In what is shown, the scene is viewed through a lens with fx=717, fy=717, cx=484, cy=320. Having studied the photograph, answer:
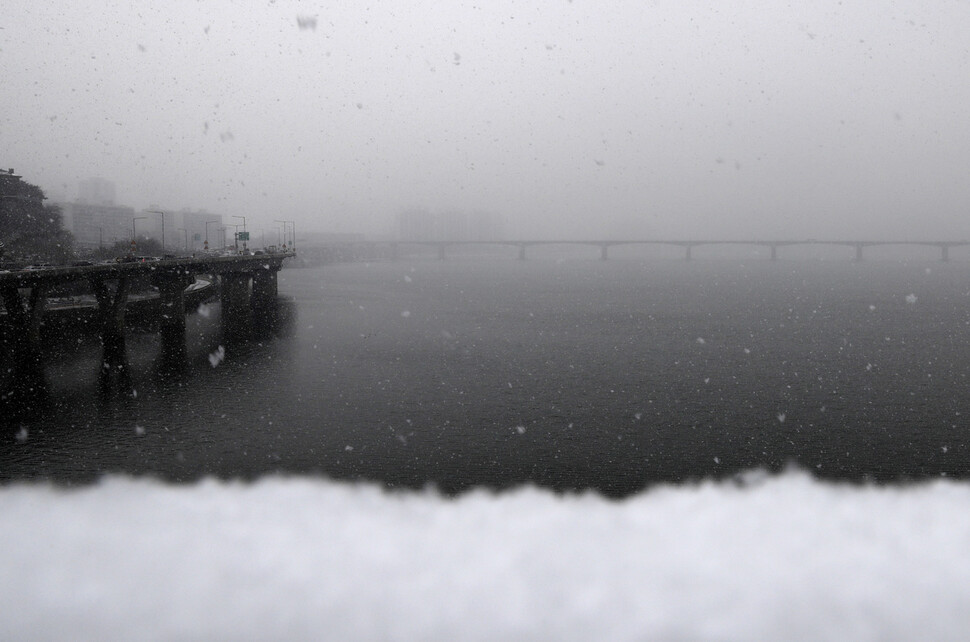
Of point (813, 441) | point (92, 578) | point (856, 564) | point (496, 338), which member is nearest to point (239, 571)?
point (92, 578)

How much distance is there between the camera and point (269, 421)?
34.7m

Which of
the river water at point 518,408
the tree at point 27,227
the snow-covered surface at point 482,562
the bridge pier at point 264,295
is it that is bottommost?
the snow-covered surface at point 482,562

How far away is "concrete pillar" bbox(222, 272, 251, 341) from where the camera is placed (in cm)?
7175

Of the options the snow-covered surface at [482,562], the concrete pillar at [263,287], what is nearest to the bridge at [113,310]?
the concrete pillar at [263,287]

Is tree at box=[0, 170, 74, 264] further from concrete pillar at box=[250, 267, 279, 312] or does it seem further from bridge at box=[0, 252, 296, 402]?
concrete pillar at box=[250, 267, 279, 312]

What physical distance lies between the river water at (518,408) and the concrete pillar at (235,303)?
9.33 ft

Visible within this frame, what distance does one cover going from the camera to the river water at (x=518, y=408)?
28797mm

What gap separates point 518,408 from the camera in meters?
37.2

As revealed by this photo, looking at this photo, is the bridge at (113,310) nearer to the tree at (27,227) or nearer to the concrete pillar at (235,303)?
the concrete pillar at (235,303)

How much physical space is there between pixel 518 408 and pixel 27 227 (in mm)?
82427

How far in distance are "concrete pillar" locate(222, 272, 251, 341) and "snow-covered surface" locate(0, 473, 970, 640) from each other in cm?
4569

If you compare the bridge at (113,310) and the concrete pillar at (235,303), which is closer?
the bridge at (113,310)

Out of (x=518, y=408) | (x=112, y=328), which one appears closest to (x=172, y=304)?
(x=112, y=328)

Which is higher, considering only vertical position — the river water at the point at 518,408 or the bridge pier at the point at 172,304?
the bridge pier at the point at 172,304
